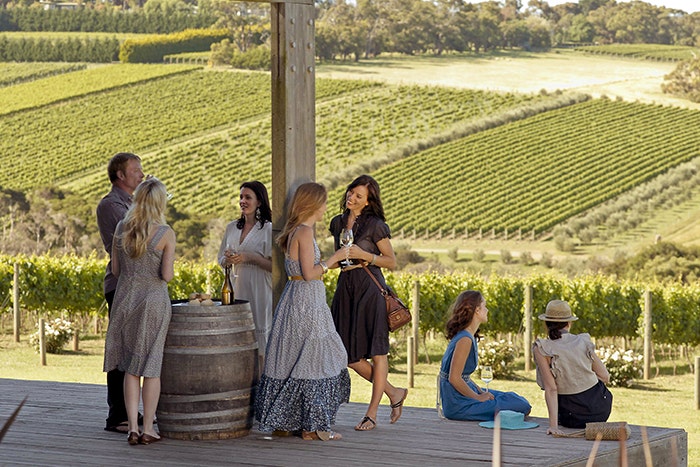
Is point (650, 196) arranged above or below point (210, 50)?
below

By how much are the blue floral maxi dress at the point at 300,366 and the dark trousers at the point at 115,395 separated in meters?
0.61

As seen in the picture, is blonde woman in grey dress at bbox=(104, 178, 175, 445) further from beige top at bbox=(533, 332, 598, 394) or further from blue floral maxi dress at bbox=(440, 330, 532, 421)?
beige top at bbox=(533, 332, 598, 394)

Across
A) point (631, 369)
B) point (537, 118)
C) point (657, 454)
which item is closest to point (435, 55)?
point (537, 118)

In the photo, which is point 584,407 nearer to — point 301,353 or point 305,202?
point 301,353

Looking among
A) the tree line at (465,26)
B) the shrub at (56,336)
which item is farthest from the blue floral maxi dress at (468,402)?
the tree line at (465,26)

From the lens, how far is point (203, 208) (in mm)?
39188

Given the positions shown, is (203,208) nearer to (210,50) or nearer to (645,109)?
(210,50)

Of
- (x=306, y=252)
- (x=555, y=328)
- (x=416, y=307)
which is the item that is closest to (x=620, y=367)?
(x=416, y=307)

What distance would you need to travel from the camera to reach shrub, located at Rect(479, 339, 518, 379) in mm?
15336

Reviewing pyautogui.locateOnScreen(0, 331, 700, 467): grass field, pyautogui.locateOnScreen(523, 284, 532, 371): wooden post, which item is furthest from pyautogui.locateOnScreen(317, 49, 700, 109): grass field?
pyautogui.locateOnScreen(523, 284, 532, 371): wooden post

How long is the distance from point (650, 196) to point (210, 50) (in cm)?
1996

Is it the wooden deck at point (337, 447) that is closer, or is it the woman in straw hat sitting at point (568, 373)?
the wooden deck at point (337, 447)

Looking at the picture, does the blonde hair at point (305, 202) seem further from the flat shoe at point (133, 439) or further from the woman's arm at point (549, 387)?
the woman's arm at point (549, 387)

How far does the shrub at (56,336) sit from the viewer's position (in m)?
16.8
